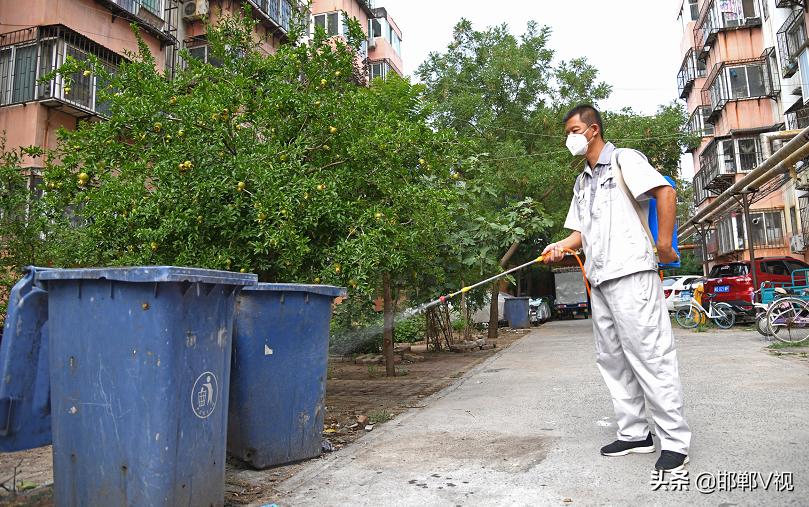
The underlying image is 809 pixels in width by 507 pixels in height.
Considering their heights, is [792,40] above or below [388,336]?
above

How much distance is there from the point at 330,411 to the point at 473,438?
211cm

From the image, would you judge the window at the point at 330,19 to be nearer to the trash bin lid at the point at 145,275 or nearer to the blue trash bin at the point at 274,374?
the blue trash bin at the point at 274,374

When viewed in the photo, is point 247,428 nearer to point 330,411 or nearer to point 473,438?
point 473,438

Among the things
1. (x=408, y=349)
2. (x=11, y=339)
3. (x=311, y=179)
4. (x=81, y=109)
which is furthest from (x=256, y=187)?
(x=81, y=109)

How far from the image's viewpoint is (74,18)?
42.6ft

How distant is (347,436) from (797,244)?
2591 centimetres

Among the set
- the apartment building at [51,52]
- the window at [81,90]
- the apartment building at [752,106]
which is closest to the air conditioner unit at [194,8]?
the apartment building at [51,52]

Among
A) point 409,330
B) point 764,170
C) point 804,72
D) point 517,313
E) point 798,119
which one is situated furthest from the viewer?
point 517,313

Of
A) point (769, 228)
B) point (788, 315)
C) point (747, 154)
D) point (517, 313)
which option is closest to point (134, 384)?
point (788, 315)

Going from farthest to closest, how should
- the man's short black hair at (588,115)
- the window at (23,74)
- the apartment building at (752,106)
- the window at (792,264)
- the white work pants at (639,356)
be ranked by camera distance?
the apartment building at (752,106), the window at (792,264), the window at (23,74), the man's short black hair at (588,115), the white work pants at (639,356)

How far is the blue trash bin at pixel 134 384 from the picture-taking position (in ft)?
8.75

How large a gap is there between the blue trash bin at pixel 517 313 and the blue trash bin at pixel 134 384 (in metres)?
21.3

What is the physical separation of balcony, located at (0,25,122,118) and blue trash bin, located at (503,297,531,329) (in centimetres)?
1617

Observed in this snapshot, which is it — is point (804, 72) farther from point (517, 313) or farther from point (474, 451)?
point (474, 451)
